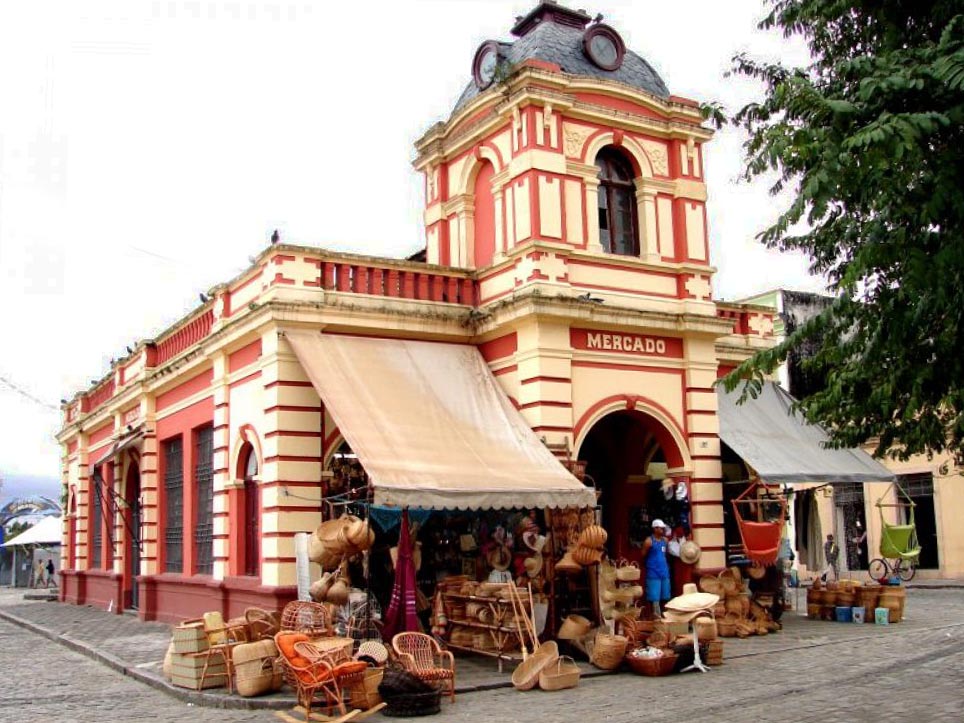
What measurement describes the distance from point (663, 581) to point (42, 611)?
16721 mm

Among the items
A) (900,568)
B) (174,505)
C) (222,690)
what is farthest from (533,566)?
(900,568)

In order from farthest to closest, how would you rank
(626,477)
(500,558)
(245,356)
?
(626,477)
(245,356)
(500,558)

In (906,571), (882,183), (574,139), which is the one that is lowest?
(906,571)

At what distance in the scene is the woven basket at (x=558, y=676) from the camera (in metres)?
11.8

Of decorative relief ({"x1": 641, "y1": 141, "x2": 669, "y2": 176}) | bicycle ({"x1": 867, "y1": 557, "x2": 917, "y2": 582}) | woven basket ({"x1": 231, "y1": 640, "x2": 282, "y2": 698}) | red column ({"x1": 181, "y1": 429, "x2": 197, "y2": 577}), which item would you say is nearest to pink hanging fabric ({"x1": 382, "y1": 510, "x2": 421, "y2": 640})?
woven basket ({"x1": 231, "y1": 640, "x2": 282, "y2": 698})

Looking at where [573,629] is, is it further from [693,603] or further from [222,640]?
[222,640]

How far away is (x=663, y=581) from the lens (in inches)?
610

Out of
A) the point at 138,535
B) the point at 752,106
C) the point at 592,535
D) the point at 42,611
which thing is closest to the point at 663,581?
the point at 592,535

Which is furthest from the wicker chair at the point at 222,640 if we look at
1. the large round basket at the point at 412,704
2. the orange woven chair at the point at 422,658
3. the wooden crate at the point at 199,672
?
the large round basket at the point at 412,704

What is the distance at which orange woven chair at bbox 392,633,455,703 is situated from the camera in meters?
11.0

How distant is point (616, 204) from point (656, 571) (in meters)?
5.86

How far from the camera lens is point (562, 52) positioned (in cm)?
1691

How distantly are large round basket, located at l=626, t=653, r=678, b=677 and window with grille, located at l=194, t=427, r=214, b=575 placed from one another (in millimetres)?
8505

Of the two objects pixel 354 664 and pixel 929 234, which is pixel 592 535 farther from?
pixel 929 234
